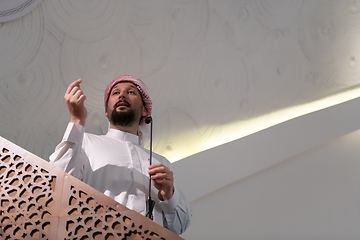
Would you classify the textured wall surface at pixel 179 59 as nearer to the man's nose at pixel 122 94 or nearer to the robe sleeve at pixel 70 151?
the man's nose at pixel 122 94

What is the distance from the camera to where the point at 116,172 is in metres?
1.66

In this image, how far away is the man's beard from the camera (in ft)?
6.35

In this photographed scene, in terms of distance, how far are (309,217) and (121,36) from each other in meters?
2.83

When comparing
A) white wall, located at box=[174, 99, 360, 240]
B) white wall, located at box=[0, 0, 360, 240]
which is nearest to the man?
white wall, located at box=[0, 0, 360, 240]

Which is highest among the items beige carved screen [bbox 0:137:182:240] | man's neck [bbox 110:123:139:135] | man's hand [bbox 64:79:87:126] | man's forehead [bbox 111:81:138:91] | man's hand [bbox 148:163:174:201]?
man's forehead [bbox 111:81:138:91]

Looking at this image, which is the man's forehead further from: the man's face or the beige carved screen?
the beige carved screen

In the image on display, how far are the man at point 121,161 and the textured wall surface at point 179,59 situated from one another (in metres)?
0.88

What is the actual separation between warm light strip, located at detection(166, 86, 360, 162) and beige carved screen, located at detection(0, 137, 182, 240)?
193 cm

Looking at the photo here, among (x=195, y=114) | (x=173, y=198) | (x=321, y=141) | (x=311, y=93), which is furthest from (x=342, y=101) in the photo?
(x=173, y=198)

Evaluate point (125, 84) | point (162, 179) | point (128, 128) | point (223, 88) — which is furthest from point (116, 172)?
point (223, 88)

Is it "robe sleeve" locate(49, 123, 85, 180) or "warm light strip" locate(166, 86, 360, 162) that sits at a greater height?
"warm light strip" locate(166, 86, 360, 162)

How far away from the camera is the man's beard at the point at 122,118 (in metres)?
1.94

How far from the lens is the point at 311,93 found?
4105 mm

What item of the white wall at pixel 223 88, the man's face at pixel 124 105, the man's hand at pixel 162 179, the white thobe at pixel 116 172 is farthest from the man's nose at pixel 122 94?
the white wall at pixel 223 88
